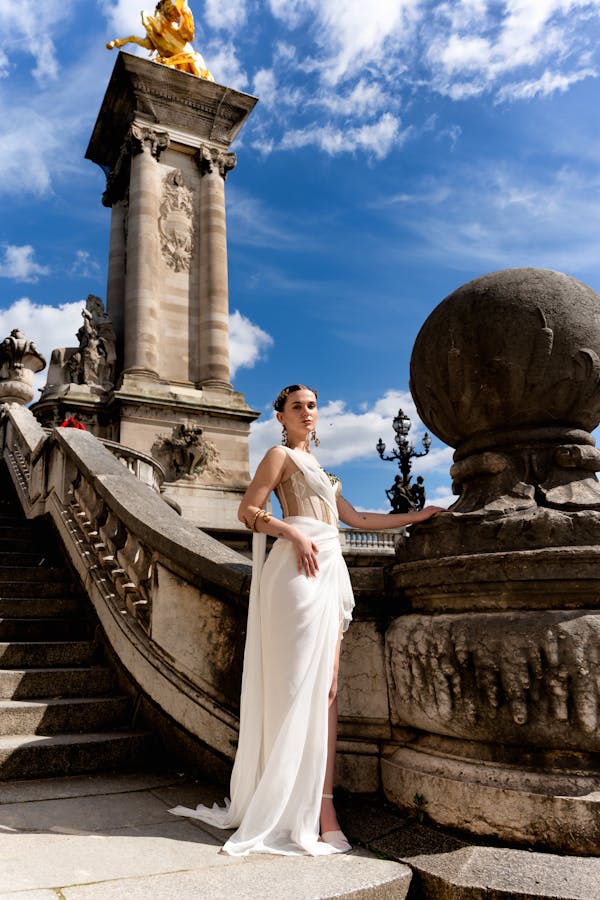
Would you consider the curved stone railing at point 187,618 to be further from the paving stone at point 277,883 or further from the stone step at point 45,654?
the paving stone at point 277,883

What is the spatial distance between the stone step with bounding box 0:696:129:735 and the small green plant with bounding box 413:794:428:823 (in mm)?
2040

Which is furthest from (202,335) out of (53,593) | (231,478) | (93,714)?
(93,714)

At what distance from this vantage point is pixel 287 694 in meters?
2.93

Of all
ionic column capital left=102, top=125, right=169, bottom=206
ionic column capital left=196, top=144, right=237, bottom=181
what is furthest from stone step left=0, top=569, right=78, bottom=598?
ionic column capital left=196, top=144, right=237, bottom=181

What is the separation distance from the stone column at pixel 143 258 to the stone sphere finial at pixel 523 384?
15046 mm

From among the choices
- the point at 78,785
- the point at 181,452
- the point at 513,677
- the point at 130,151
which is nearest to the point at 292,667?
the point at 513,677

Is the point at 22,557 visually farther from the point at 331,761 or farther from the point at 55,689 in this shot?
the point at 331,761

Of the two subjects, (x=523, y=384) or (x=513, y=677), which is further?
(x=523, y=384)

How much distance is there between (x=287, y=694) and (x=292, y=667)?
0.11 meters

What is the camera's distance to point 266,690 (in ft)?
9.89

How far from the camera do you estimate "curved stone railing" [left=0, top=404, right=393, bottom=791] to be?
10.6 feet

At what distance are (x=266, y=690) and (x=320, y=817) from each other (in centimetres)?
52

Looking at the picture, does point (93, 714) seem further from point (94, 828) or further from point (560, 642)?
point (560, 642)

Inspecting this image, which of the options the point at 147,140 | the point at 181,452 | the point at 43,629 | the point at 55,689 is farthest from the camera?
the point at 147,140
